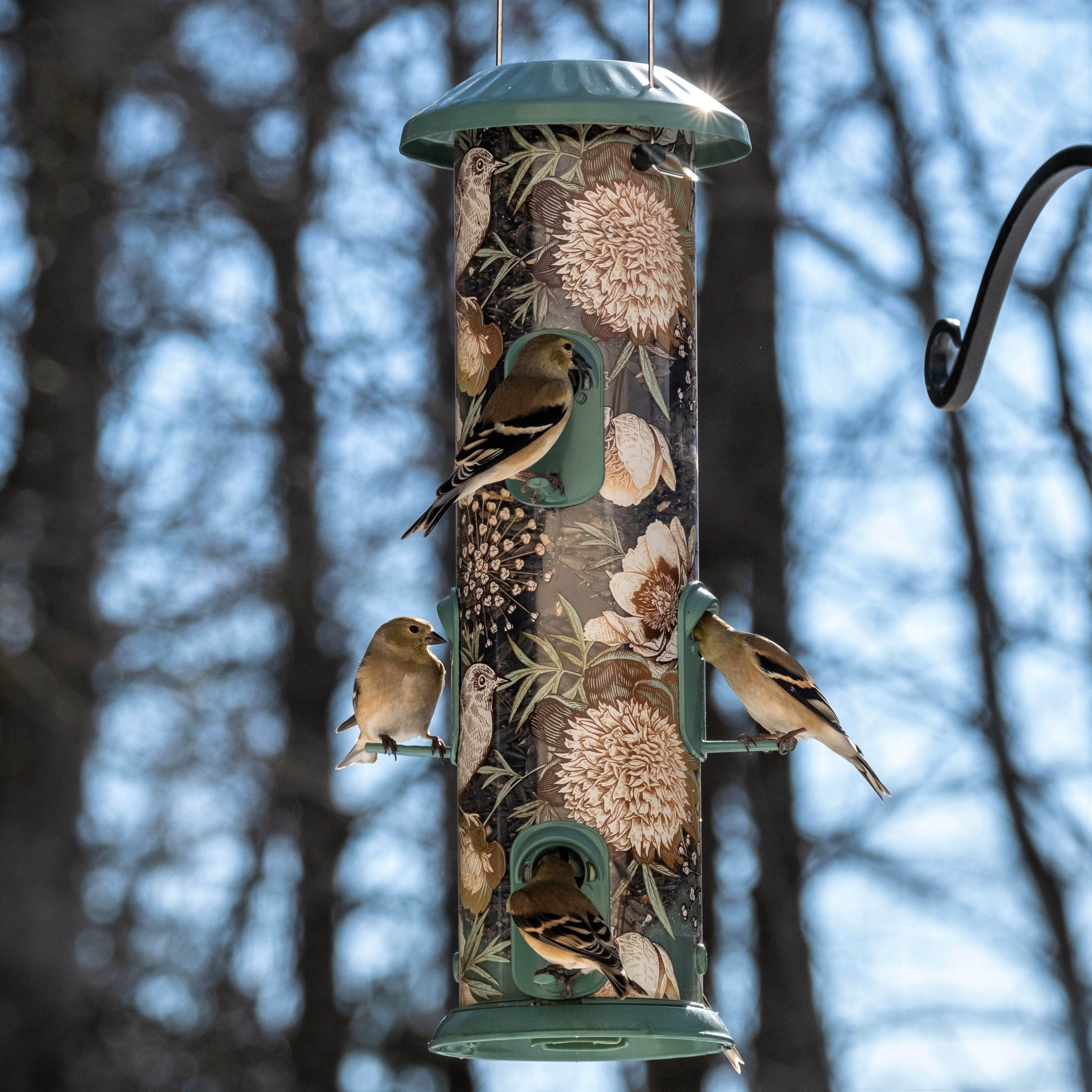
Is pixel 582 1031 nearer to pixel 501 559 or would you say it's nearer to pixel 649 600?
pixel 649 600

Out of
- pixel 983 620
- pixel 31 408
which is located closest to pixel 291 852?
pixel 31 408

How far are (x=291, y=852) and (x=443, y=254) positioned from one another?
13.2ft

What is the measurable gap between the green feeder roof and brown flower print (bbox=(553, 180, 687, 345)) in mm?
227

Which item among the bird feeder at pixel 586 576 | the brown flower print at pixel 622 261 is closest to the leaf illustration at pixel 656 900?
the bird feeder at pixel 586 576

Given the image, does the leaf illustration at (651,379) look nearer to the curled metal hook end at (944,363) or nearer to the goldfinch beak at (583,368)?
the goldfinch beak at (583,368)

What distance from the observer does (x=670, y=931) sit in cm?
650

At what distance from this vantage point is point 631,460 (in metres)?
6.79

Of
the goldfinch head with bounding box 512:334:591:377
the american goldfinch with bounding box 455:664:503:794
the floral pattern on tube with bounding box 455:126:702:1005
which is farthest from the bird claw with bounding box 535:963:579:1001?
the goldfinch head with bounding box 512:334:591:377

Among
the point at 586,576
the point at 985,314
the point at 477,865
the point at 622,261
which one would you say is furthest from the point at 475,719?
the point at 985,314

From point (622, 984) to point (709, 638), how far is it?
43.8 inches

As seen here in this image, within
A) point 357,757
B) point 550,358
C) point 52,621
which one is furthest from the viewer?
point 52,621

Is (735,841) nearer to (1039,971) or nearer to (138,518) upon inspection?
(1039,971)

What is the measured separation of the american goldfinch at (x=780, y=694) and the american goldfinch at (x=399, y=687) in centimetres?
89

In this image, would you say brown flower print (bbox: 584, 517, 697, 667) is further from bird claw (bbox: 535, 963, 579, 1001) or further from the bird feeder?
bird claw (bbox: 535, 963, 579, 1001)
